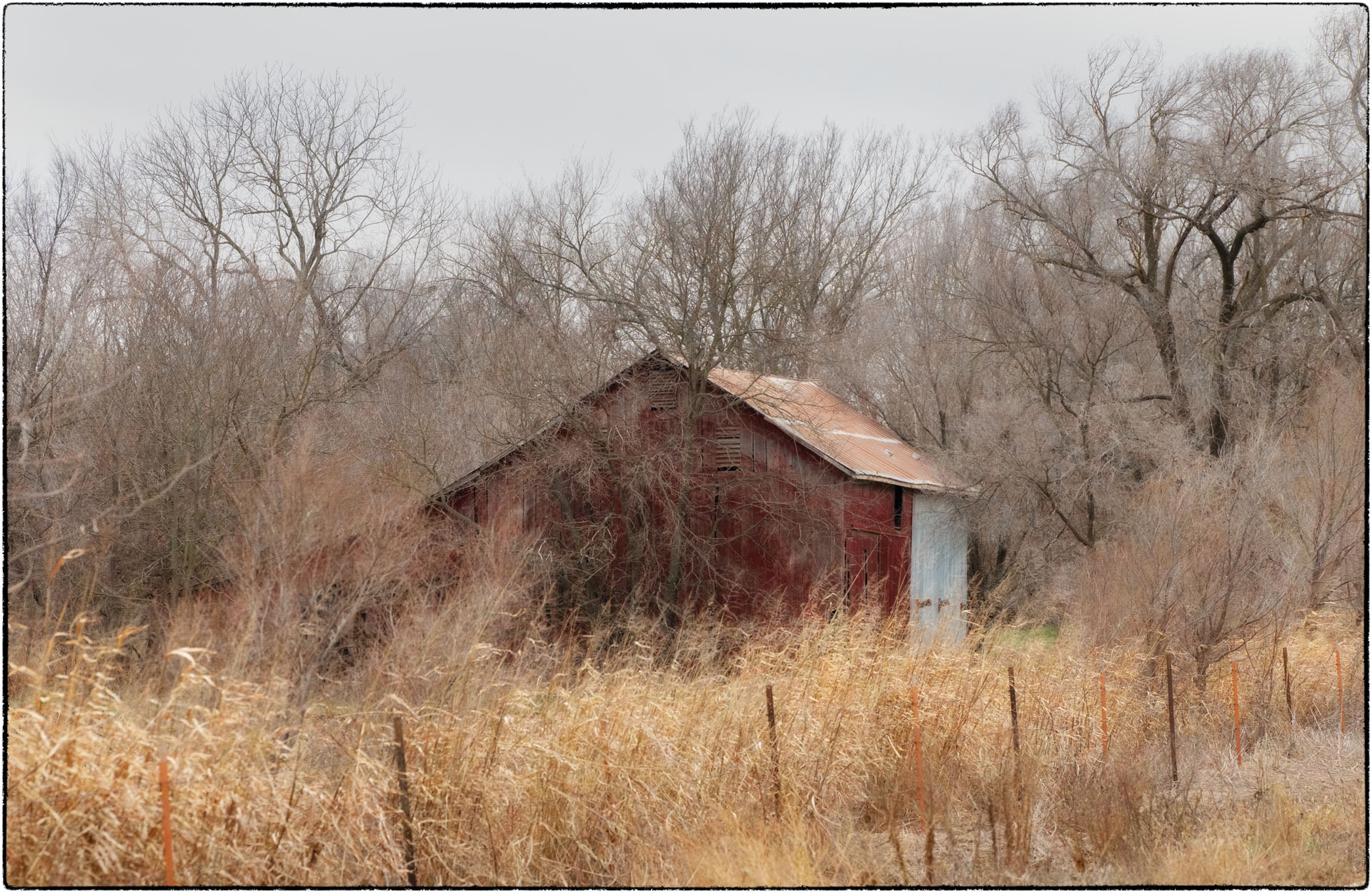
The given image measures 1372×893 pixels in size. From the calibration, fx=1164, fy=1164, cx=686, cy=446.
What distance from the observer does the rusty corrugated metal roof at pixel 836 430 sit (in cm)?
1834

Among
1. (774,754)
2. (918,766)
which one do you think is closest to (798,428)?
(918,766)

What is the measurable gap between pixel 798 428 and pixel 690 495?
2.06m

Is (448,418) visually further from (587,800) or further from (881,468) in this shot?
(587,800)

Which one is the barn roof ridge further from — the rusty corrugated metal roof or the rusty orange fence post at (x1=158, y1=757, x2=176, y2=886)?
the rusty orange fence post at (x1=158, y1=757, x2=176, y2=886)

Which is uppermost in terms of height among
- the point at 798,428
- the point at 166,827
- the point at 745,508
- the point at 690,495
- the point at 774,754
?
the point at 798,428

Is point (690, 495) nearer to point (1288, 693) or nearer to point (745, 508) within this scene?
point (745, 508)

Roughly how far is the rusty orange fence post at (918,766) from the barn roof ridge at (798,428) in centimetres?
865

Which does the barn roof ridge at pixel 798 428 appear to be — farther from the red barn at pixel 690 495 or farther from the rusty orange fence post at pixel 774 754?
the rusty orange fence post at pixel 774 754

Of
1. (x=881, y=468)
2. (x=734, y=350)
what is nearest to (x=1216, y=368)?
(x=881, y=468)

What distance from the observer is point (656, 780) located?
784 cm

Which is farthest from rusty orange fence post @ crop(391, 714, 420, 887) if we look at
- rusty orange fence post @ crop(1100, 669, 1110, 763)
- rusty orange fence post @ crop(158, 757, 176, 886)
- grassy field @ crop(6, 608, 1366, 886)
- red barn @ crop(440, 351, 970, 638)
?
red barn @ crop(440, 351, 970, 638)

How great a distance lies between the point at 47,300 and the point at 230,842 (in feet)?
45.2

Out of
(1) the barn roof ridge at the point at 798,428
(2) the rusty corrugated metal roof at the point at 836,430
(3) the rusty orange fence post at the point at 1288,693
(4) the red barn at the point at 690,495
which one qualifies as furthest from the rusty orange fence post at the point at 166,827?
(2) the rusty corrugated metal roof at the point at 836,430

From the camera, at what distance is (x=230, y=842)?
5.72m
